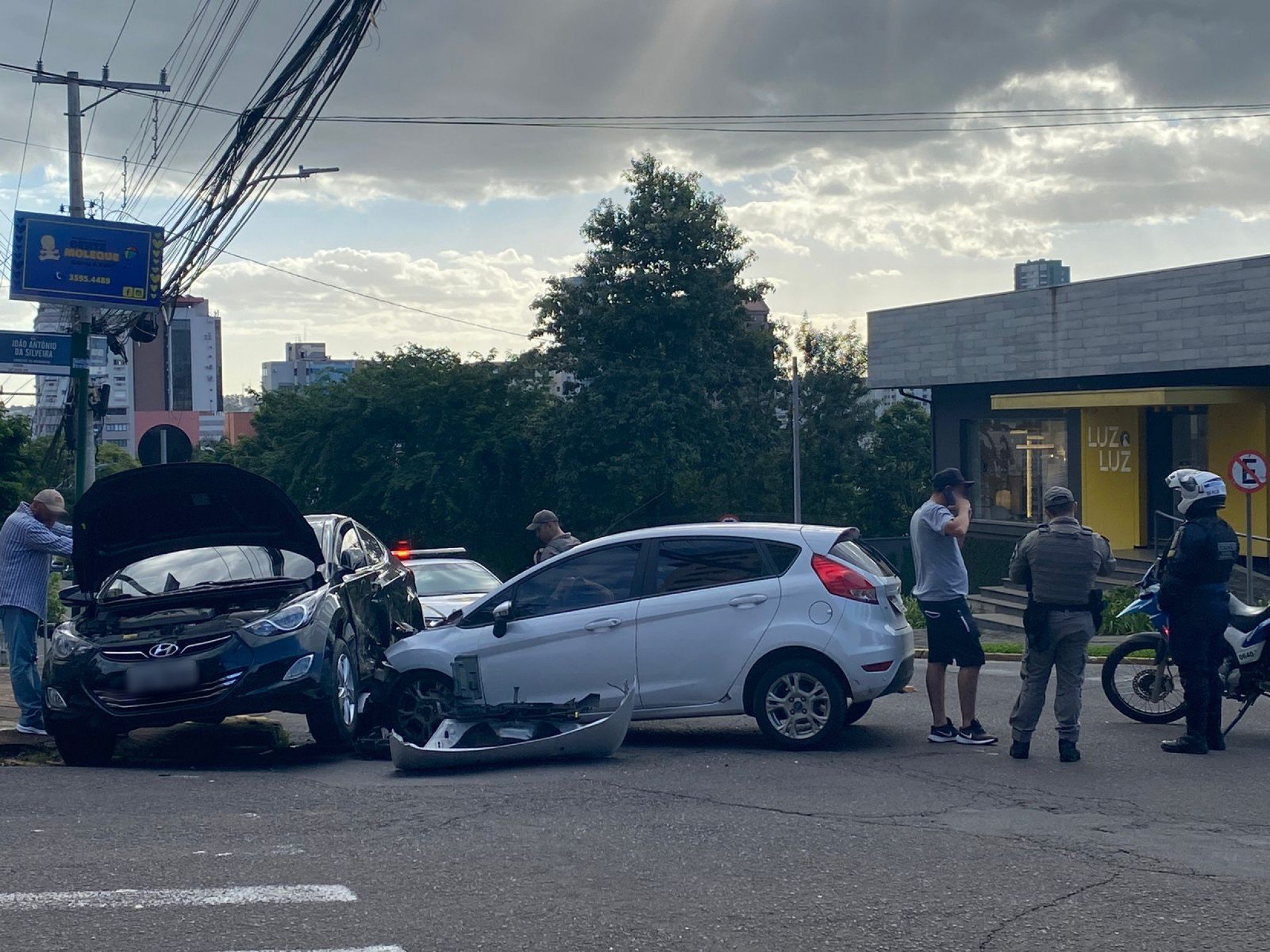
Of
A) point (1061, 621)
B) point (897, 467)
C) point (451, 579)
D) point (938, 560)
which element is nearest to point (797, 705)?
point (938, 560)

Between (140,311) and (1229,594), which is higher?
(140,311)

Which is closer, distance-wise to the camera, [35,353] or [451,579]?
[451,579]

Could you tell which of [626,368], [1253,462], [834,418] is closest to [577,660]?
[1253,462]

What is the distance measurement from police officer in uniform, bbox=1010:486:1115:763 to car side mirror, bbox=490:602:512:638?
3435 mm

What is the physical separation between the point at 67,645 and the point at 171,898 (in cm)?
384

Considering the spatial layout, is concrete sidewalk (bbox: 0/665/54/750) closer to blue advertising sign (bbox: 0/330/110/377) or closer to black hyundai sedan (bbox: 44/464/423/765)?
→ black hyundai sedan (bbox: 44/464/423/765)

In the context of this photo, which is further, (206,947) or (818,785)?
(818,785)

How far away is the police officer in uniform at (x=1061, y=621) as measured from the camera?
8555 millimetres

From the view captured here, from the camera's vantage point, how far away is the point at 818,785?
7.63 meters

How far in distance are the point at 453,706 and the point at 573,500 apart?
32.3m

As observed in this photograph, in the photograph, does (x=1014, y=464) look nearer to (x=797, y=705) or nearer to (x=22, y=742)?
(x=797, y=705)

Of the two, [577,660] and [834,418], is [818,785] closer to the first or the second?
[577,660]

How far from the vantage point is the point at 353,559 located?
9.96m

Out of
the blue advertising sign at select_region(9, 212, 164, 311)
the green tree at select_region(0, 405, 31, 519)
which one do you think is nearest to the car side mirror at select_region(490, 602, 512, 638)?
the blue advertising sign at select_region(9, 212, 164, 311)
